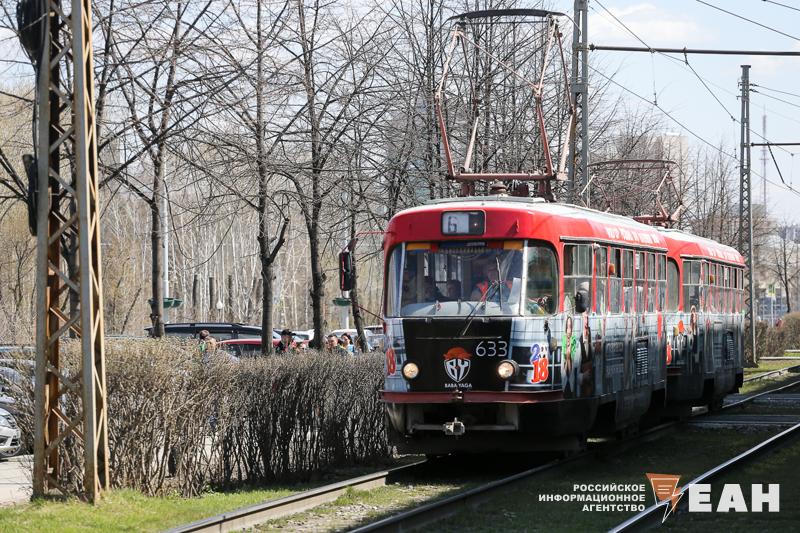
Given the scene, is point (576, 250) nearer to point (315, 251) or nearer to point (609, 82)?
point (315, 251)

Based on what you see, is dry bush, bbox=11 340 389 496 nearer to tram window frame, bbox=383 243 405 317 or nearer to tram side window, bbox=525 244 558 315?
tram window frame, bbox=383 243 405 317

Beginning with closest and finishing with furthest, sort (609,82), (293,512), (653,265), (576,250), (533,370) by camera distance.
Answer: (293,512) → (533,370) → (576,250) → (653,265) → (609,82)

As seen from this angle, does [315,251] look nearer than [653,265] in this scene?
No

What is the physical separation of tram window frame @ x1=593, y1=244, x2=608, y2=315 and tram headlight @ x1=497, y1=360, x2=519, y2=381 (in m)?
2.23

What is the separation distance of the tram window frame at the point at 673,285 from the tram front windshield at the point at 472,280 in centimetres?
Result: 623

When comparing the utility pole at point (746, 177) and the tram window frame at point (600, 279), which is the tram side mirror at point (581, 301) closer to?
the tram window frame at point (600, 279)

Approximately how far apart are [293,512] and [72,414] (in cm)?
246

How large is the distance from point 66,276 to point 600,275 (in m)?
7.27

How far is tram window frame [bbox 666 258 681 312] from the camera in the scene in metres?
20.8

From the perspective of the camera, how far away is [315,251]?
22.7m

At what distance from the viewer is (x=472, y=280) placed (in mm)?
14820

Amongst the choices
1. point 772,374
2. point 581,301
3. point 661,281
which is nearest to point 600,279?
point 581,301

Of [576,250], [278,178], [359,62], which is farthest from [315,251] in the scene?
[576,250]

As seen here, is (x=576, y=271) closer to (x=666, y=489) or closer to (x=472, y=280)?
(x=472, y=280)
